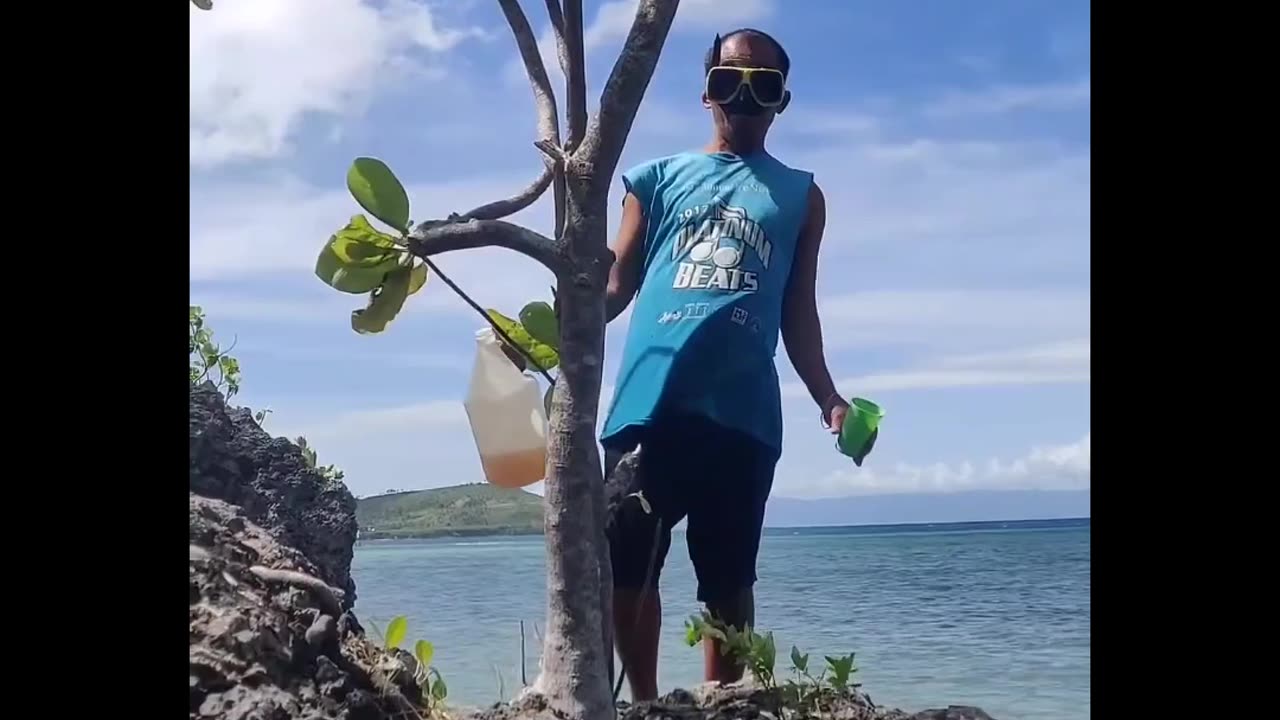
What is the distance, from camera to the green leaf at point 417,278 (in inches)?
54.9

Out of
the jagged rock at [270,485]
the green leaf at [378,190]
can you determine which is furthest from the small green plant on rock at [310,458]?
the green leaf at [378,190]

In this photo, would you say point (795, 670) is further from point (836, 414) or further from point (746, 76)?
point (746, 76)

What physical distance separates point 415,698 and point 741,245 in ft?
2.20

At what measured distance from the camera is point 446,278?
4.53ft

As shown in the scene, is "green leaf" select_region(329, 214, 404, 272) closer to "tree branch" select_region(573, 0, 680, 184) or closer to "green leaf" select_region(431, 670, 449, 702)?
"tree branch" select_region(573, 0, 680, 184)

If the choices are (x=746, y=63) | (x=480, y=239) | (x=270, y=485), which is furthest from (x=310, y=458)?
(x=746, y=63)

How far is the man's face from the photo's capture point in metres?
1.50

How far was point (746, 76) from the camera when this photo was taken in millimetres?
1488

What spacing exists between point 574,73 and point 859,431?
562mm

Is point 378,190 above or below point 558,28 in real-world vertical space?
below
